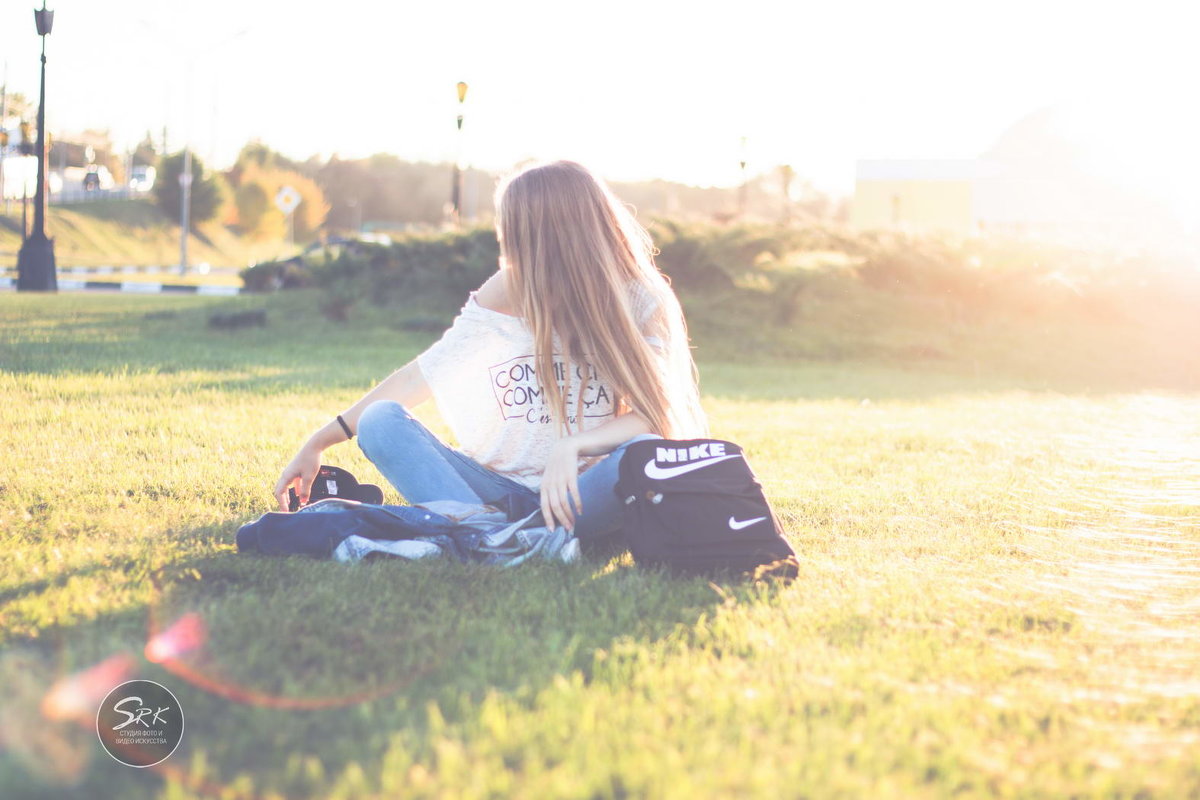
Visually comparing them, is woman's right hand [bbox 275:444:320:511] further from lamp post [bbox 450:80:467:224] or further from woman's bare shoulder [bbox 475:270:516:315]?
lamp post [bbox 450:80:467:224]

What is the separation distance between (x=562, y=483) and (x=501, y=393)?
53cm

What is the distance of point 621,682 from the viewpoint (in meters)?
2.19

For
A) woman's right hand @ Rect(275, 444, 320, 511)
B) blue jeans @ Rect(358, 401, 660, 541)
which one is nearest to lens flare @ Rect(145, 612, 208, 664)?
woman's right hand @ Rect(275, 444, 320, 511)

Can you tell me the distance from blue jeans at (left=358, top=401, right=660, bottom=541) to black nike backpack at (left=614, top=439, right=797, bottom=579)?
0.75ft

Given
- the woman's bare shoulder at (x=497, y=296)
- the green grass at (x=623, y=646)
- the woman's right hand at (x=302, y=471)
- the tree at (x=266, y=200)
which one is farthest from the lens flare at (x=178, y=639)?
the tree at (x=266, y=200)

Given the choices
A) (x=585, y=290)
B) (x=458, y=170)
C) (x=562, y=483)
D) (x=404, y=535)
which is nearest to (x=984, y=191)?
(x=458, y=170)

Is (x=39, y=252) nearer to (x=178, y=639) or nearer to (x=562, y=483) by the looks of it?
(x=562, y=483)

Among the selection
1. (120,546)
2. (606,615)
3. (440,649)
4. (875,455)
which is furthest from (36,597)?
(875,455)

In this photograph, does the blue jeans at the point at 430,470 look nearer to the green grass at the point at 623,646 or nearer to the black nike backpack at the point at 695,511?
the black nike backpack at the point at 695,511

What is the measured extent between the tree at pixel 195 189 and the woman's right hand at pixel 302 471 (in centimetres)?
4281

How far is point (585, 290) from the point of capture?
125 inches

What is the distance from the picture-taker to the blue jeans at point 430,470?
11.0 ft

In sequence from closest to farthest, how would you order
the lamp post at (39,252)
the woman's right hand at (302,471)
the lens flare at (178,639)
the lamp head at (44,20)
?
the lens flare at (178,639) → the woman's right hand at (302,471) → the lamp head at (44,20) → the lamp post at (39,252)

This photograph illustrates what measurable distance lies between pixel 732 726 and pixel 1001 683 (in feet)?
2.51
